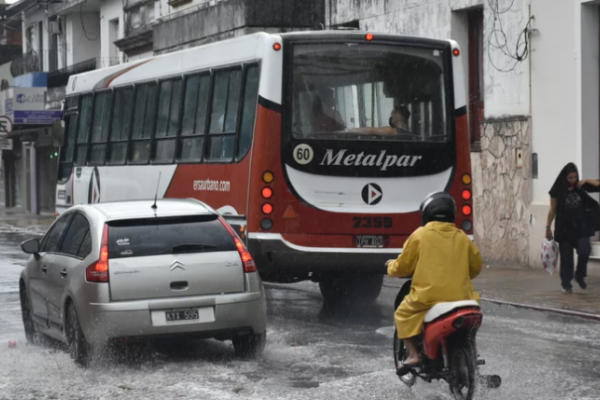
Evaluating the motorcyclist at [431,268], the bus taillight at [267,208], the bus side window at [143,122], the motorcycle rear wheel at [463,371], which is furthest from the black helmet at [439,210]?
the bus side window at [143,122]

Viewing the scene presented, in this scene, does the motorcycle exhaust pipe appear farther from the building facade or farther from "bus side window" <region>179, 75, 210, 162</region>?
the building facade

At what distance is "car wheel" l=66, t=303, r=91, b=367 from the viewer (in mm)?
10094

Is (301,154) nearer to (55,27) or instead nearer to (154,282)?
(154,282)

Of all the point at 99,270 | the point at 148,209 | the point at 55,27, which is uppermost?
the point at 55,27

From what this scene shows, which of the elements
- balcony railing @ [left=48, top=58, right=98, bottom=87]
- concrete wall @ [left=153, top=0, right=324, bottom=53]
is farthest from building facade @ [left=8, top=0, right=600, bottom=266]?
balcony railing @ [left=48, top=58, right=98, bottom=87]

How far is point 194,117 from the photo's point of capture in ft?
49.3

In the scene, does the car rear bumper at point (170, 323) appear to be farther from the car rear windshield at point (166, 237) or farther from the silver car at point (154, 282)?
the car rear windshield at point (166, 237)

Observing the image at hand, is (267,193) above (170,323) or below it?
above

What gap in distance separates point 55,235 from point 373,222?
354cm

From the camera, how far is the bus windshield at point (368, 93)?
43.3ft

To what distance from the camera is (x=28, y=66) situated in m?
52.5

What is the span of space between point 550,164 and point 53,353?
10.7 m

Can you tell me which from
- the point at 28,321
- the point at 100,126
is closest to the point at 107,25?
the point at 100,126

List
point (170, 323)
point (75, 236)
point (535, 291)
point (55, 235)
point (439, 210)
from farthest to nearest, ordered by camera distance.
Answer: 1. point (535, 291)
2. point (55, 235)
3. point (75, 236)
4. point (170, 323)
5. point (439, 210)
